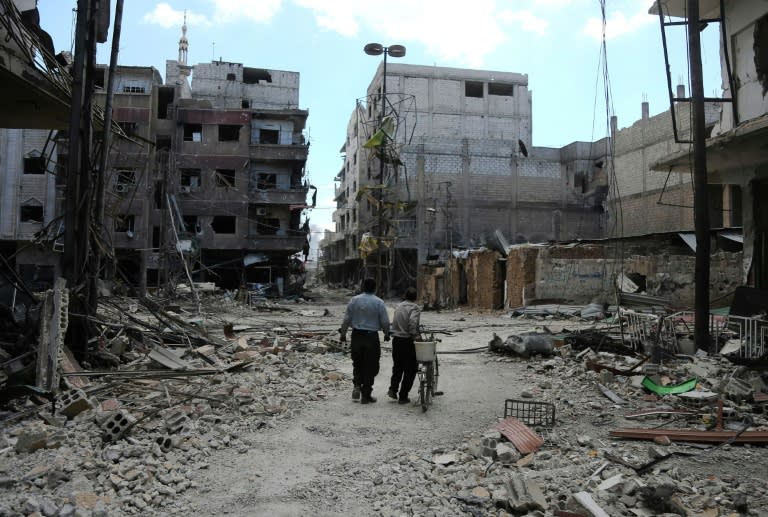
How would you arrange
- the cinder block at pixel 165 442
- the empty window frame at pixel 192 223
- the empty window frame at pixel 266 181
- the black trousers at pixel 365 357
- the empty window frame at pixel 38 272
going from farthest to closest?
the empty window frame at pixel 266 181, the empty window frame at pixel 192 223, the empty window frame at pixel 38 272, the black trousers at pixel 365 357, the cinder block at pixel 165 442

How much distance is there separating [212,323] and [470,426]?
40.1ft

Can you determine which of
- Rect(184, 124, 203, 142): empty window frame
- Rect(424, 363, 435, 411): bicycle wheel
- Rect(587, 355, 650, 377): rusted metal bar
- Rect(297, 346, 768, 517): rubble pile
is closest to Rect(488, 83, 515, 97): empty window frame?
Rect(184, 124, 203, 142): empty window frame

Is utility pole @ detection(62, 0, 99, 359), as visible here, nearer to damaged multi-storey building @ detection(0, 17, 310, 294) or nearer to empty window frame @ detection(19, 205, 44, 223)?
damaged multi-storey building @ detection(0, 17, 310, 294)

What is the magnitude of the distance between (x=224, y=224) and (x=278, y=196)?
172 inches

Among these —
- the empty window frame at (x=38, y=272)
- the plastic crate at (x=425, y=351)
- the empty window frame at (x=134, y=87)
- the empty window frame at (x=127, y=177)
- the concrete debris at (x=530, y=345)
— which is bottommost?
the concrete debris at (x=530, y=345)

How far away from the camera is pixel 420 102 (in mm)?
46906

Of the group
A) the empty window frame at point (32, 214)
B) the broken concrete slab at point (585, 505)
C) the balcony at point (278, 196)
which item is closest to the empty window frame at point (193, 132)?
the balcony at point (278, 196)

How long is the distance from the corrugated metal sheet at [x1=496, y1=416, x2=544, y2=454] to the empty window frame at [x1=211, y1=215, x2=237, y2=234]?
3522 centimetres

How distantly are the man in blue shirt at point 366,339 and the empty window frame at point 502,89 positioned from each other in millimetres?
45724

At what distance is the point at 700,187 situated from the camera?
8.88m

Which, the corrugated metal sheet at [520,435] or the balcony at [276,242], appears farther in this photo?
the balcony at [276,242]

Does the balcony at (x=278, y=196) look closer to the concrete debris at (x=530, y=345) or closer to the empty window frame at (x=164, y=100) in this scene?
the empty window frame at (x=164, y=100)

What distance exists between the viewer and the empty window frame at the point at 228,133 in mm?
38922

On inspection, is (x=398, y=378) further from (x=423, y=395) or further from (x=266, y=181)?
(x=266, y=181)
